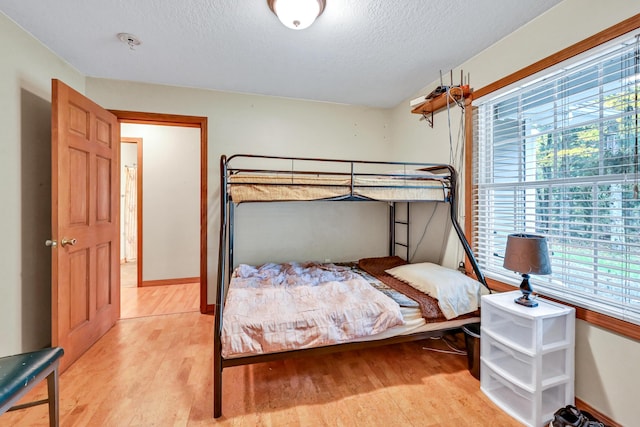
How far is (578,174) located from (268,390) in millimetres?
2278

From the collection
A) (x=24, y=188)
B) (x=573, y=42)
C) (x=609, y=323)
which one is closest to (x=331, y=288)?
(x=609, y=323)

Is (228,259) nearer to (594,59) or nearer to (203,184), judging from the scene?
(203,184)

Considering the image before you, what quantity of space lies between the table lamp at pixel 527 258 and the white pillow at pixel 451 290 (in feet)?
1.14

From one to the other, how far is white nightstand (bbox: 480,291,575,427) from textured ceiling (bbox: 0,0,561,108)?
1815 mm

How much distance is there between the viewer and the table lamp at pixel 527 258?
1.48 m

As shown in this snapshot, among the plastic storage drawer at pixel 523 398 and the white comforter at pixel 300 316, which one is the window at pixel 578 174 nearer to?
the plastic storage drawer at pixel 523 398

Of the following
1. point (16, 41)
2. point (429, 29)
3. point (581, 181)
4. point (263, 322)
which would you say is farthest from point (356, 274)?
point (16, 41)

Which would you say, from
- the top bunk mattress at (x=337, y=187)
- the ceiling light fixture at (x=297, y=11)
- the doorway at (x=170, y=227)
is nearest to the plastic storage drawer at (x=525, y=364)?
the top bunk mattress at (x=337, y=187)

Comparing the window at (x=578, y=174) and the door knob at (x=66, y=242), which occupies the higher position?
the window at (x=578, y=174)

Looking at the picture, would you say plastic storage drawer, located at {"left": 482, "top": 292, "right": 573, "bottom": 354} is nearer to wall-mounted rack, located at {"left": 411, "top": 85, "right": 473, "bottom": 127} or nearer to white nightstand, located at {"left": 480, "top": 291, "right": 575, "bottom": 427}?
white nightstand, located at {"left": 480, "top": 291, "right": 575, "bottom": 427}

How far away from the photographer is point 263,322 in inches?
61.3

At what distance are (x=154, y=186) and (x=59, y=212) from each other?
2.16m

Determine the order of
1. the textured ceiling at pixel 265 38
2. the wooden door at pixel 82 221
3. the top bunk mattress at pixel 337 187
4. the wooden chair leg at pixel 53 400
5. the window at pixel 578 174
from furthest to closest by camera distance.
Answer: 1. the top bunk mattress at pixel 337 187
2. the wooden door at pixel 82 221
3. the textured ceiling at pixel 265 38
4. the window at pixel 578 174
5. the wooden chair leg at pixel 53 400

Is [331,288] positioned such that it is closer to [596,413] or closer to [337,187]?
[337,187]
